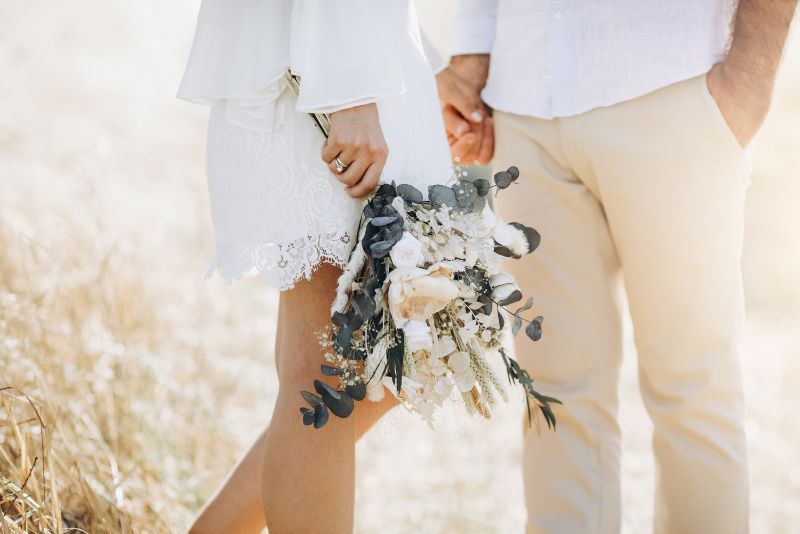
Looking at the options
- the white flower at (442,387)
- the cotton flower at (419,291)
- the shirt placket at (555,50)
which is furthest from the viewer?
the shirt placket at (555,50)

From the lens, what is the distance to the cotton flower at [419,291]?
133cm

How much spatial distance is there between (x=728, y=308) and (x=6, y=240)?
2460 millimetres

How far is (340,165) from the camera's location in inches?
57.1

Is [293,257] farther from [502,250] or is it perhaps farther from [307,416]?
[502,250]

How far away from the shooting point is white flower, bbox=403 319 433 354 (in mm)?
1341

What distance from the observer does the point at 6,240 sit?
287 centimetres

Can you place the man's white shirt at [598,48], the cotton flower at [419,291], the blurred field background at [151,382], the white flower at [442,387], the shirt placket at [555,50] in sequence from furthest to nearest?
the blurred field background at [151,382] < the shirt placket at [555,50] < the man's white shirt at [598,48] < the white flower at [442,387] < the cotton flower at [419,291]

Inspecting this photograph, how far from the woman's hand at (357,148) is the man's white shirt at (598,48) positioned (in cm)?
71

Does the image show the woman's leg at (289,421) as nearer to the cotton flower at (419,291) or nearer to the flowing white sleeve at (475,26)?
the cotton flower at (419,291)

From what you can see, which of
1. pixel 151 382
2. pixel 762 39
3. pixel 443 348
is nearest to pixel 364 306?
pixel 443 348

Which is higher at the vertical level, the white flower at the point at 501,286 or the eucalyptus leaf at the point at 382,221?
the eucalyptus leaf at the point at 382,221

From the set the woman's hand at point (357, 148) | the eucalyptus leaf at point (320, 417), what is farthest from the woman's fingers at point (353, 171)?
the eucalyptus leaf at point (320, 417)

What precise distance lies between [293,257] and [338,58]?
14.7 inches

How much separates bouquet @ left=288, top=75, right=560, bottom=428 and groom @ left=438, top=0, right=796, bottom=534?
577 mm
